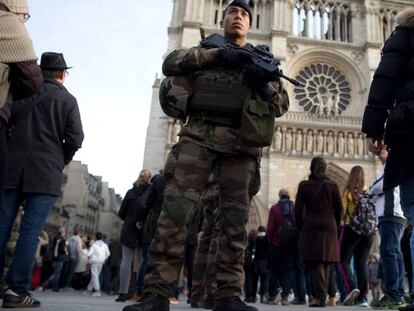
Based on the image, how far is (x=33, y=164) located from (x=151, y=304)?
177cm

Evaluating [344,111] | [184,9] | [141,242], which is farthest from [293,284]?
[184,9]

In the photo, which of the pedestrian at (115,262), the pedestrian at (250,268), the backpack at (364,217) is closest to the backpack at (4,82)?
the backpack at (364,217)

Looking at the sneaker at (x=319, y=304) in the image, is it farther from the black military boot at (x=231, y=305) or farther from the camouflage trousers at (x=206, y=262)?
the black military boot at (x=231, y=305)

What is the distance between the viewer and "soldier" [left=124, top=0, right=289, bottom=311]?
254 cm

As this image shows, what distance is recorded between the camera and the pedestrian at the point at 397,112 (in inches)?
98.5

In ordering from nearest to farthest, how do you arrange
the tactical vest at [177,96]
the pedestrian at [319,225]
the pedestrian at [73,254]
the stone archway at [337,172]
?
the tactical vest at [177,96]
the pedestrian at [319,225]
the pedestrian at [73,254]
the stone archway at [337,172]

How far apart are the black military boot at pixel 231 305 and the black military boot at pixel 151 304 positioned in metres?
0.35

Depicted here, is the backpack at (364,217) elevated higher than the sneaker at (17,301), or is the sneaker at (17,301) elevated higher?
the backpack at (364,217)

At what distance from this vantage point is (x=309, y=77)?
2130 centimetres

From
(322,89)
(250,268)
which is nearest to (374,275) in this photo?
(250,268)

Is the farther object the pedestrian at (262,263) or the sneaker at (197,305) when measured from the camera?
the pedestrian at (262,263)

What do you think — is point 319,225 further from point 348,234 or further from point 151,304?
point 151,304

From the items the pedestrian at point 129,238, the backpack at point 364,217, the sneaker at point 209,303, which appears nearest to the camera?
the sneaker at point 209,303

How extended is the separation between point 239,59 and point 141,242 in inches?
145
